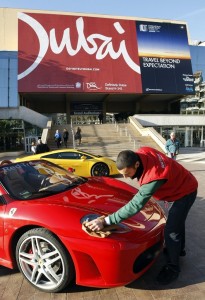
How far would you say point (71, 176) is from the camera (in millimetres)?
4457

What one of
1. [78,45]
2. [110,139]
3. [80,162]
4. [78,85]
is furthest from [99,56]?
[80,162]

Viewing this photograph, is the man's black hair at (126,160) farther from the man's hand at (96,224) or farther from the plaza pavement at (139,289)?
the plaza pavement at (139,289)

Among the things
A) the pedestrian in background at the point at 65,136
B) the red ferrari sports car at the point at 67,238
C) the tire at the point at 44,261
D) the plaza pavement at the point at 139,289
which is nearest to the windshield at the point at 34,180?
the red ferrari sports car at the point at 67,238

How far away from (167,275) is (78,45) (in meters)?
31.1

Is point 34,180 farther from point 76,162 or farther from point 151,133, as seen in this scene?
point 151,133

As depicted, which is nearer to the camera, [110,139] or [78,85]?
[110,139]

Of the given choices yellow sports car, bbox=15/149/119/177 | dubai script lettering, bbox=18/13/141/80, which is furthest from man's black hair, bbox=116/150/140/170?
dubai script lettering, bbox=18/13/141/80

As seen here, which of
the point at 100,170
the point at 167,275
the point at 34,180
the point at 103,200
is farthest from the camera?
the point at 100,170

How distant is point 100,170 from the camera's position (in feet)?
34.2

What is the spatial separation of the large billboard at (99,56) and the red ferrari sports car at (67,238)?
27640 millimetres

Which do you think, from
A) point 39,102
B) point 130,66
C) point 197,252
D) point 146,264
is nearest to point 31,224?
point 146,264

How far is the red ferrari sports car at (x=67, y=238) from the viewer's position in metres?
2.75

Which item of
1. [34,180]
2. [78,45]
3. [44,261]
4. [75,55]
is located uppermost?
[78,45]

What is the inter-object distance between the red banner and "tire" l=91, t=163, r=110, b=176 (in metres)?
21.3
